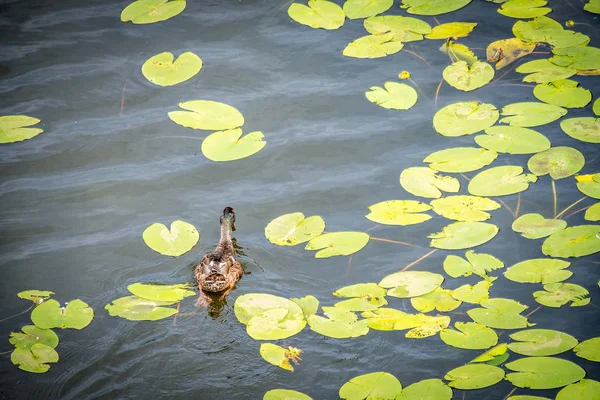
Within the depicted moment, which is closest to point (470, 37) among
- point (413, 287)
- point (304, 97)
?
point (304, 97)

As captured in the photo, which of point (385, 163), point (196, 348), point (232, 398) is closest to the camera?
point (232, 398)

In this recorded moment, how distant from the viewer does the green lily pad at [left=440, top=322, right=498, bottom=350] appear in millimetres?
4270

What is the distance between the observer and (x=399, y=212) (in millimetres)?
5391

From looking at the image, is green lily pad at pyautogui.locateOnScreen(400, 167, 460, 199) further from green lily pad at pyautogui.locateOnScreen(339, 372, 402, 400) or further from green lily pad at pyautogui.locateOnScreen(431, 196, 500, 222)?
green lily pad at pyautogui.locateOnScreen(339, 372, 402, 400)

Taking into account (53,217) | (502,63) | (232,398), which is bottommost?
(232,398)

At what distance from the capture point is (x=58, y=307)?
4660 millimetres

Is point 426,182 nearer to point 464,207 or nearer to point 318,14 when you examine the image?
point 464,207

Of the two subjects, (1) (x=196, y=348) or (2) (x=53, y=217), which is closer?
(1) (x=196, y=348)

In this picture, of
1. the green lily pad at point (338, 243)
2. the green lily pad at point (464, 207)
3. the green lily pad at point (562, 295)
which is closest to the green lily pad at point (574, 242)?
the green lily pad at point (562, 295)

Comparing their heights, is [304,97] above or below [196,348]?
above

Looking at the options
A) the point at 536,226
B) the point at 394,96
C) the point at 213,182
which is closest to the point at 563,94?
the point at 394,96

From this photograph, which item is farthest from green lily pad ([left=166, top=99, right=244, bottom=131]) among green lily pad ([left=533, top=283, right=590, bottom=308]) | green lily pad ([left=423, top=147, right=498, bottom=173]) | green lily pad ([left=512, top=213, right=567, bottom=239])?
green lily pad ([left=533, top=283, right=590, bottom=308])

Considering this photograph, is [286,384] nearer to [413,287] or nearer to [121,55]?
[413,287]

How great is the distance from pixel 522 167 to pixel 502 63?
1.55 meters
